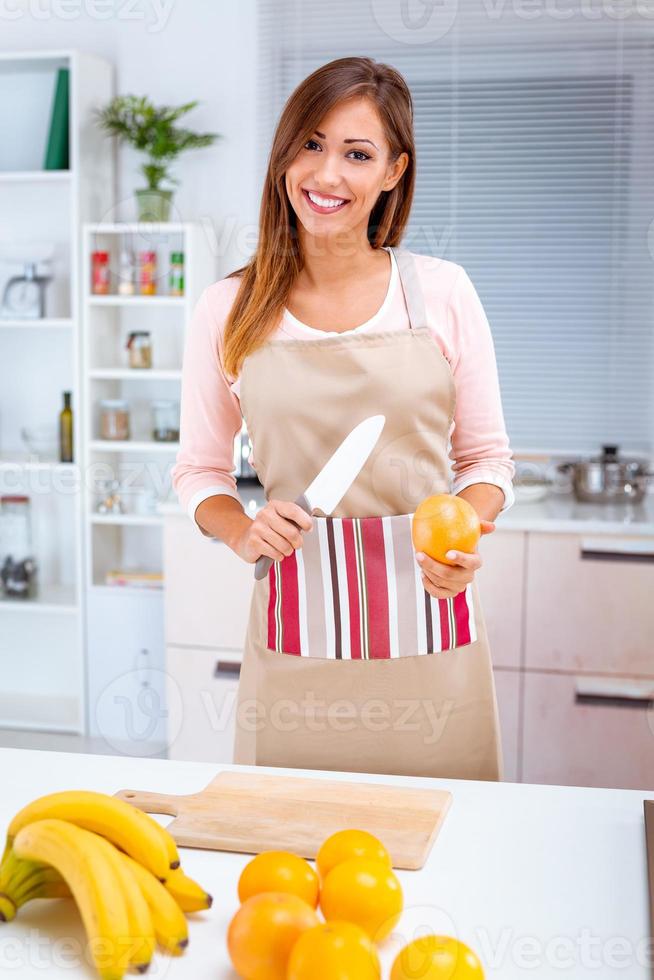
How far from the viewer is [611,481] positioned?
263 cm

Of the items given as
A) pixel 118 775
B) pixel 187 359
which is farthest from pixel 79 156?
pixel 118 775

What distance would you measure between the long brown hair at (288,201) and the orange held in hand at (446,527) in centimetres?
39

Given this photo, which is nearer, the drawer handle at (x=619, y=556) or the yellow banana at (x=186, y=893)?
the yellow banana at (x=186, y=893)

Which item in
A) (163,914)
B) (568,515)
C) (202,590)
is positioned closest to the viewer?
(163,914)

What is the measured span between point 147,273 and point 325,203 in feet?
5.83

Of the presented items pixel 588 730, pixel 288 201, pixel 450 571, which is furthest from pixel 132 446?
pixel 450 571

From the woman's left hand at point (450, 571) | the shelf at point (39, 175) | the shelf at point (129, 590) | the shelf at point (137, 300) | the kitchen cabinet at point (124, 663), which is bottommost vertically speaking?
the kitchen cabinet at point (124, 663)

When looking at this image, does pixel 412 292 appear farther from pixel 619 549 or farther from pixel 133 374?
pixel 133 374

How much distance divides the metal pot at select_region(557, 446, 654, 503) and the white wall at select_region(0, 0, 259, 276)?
120 cm

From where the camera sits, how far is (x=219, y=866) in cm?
94

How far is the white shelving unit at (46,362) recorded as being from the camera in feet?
9.84

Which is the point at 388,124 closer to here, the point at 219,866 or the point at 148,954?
the point at 219,866

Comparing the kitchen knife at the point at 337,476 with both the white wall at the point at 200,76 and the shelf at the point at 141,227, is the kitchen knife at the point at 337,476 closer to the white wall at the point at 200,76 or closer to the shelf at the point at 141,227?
the shelf at the point at 141,227

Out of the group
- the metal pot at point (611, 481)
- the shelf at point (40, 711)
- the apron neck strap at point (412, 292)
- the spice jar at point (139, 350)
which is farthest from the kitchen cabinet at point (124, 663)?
the apron neck strap at point (412, 292)
